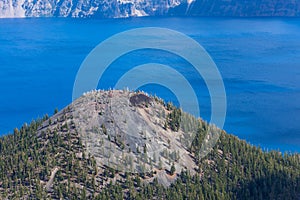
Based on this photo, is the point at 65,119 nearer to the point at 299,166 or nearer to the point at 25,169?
the point at 25,169

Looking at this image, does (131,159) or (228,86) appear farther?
(228,86)

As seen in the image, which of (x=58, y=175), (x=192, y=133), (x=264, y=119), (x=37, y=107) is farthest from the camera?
(x=37, y=107)

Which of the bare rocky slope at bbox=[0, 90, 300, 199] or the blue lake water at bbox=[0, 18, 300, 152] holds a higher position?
the blue lake water at bbox=[0, 18, 300, 152]

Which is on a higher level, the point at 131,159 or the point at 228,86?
the point at 228,86

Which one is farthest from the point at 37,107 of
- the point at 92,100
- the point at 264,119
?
the point at 92,100

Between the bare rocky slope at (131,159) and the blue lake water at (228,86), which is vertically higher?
the blue lake water at (228,86)

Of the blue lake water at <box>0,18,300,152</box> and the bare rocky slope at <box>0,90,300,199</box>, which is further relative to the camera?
the blue lake water at <box>0,18,300,152</box>

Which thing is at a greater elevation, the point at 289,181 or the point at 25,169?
the point at 289,181

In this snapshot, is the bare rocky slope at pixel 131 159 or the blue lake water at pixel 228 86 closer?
the bare rocky slope at pixel 131 159
